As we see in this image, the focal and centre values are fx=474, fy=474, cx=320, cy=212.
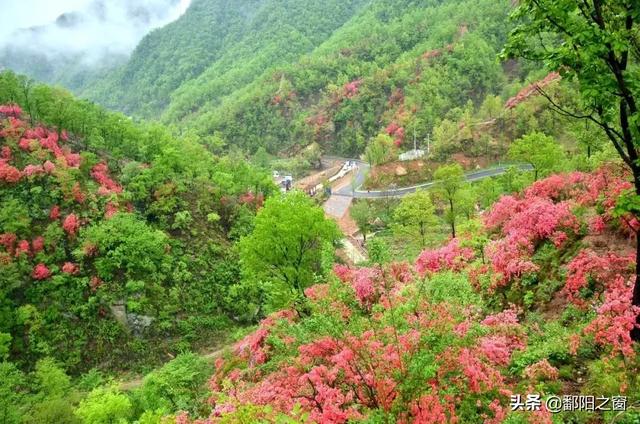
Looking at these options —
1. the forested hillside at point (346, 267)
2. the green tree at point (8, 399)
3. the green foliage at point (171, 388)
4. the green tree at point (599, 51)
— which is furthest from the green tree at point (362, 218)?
the green tree at point (599, 51)

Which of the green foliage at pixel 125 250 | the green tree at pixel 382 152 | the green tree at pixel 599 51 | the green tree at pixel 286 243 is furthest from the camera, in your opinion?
the green tree at pixel 382 152

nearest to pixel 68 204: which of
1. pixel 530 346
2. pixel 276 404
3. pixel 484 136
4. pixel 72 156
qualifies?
pixel 72 156

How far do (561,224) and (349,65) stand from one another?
126 m

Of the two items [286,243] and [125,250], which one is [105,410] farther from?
[125,250]

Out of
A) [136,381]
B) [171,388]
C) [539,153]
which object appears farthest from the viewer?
[539,153]

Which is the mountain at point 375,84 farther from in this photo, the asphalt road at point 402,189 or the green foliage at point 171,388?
the green foliage at point 171,388

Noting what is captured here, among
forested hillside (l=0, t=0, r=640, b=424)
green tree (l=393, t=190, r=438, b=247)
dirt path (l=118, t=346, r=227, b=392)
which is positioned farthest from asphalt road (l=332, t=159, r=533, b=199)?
dirt path (l=118, t=346, r=227, b=392)

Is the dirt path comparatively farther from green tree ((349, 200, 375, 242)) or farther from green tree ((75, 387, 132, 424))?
green tree ((349, 200, 375, 242))

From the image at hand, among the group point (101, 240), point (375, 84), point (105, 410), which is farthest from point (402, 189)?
point (105, 410)

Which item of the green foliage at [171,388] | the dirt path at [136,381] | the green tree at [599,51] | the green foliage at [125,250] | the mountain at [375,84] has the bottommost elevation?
the dirt path at [136,381]

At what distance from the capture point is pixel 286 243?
2489 cm

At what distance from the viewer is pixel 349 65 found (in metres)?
136

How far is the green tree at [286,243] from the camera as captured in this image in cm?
2473

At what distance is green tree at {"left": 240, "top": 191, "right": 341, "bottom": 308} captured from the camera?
81.1ft
